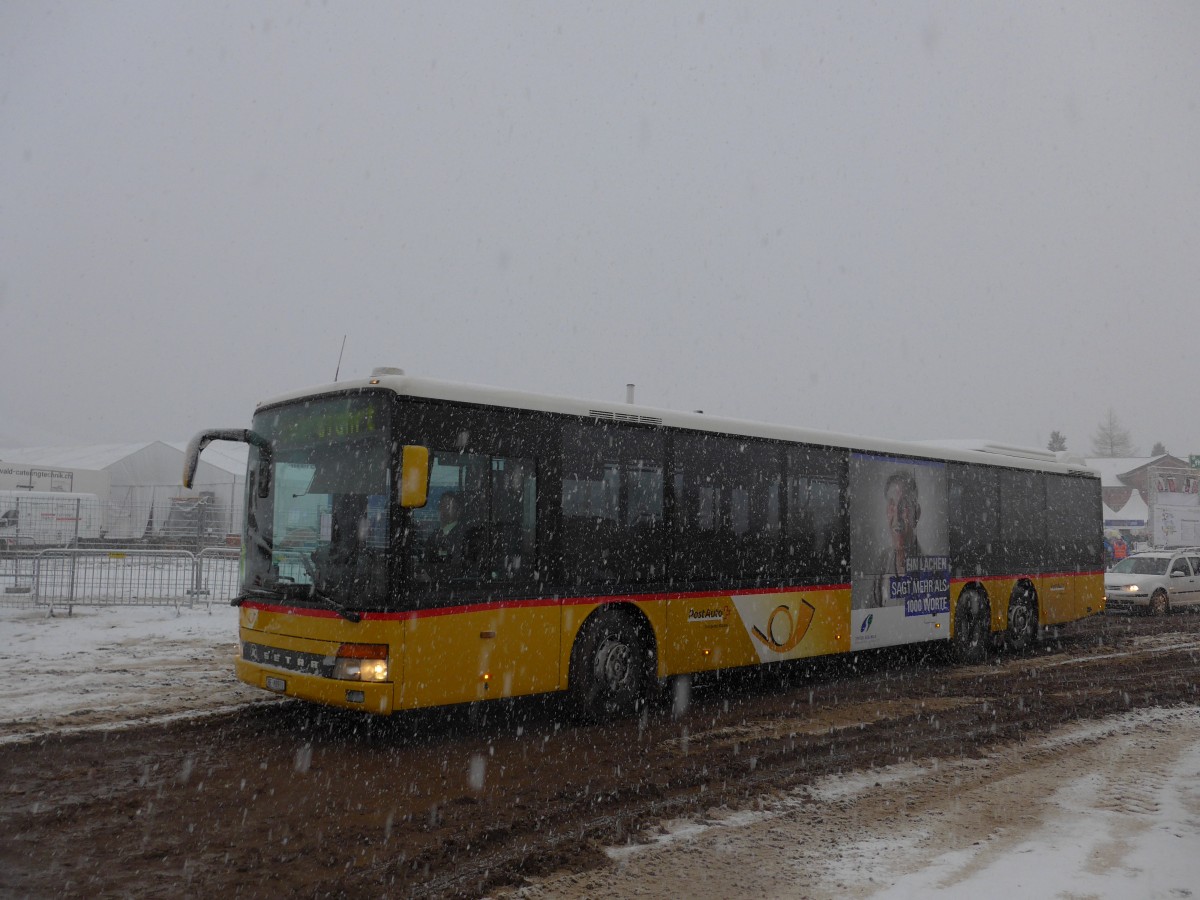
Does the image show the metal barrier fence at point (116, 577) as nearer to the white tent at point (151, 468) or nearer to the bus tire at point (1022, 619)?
the bus tire at point (1022, 619)

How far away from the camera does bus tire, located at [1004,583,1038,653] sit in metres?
14.5

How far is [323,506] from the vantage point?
757 centimetres

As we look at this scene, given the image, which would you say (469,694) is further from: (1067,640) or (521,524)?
(1067,640)

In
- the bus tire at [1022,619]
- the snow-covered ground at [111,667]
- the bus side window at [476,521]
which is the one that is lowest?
the snow-covered ground at [111,667]

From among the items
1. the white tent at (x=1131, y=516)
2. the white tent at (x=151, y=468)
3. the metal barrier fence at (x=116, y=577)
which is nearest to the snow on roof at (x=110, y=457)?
the white tent at (x=151, y=468)

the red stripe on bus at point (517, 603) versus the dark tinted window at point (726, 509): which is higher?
the dark tinted window at point (726, 509)

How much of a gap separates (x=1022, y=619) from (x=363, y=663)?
37.3 ft

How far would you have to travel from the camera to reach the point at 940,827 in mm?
5781

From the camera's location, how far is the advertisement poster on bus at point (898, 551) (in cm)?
1164

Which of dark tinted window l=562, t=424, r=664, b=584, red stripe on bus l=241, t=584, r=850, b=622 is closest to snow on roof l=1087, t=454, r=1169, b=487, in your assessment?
red stripe on bus l=241, t=584, r=850, b=622

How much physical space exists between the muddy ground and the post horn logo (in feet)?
2.02

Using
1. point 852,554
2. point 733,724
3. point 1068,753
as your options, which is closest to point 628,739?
point 733,724

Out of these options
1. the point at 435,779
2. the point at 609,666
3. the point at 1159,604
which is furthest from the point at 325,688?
the point at 1159,604

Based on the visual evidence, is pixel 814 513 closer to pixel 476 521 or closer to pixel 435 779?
pixel 476 521
